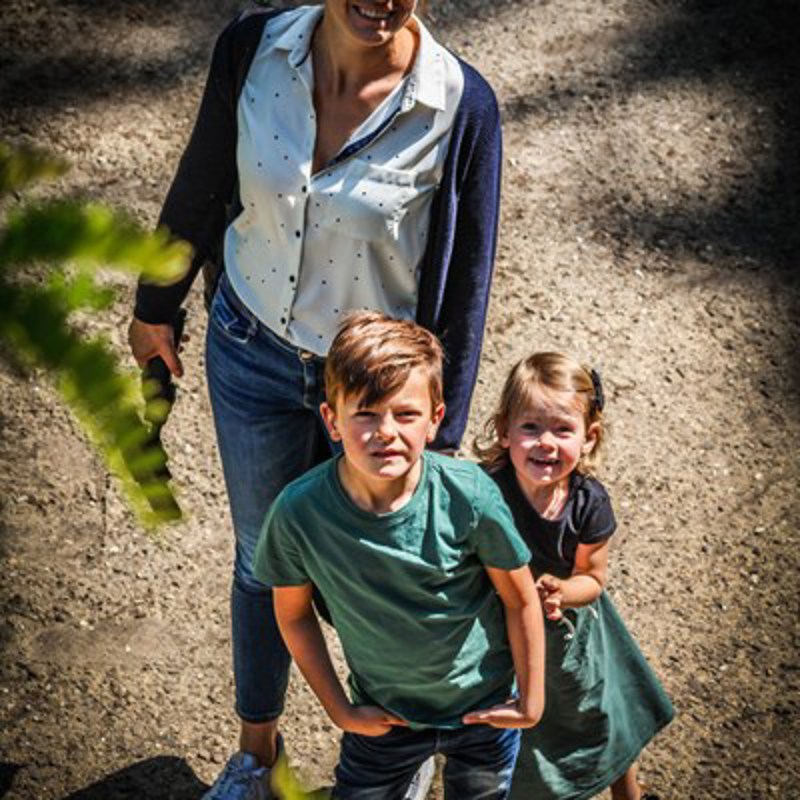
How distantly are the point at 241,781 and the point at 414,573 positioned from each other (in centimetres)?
104

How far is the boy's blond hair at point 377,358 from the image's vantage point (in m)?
2.43

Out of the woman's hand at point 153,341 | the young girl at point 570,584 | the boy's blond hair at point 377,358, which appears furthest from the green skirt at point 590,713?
the woman's hand at point 153,341

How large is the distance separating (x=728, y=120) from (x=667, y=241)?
0.73 metres

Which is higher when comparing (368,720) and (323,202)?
(323,202)

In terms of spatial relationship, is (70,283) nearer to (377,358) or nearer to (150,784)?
(377,358)

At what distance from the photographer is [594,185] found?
513 cm

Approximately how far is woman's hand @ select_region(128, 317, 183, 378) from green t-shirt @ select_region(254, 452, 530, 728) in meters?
0.61

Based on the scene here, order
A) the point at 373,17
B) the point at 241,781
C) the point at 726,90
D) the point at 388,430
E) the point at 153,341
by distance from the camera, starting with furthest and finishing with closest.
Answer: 1. the point at 726,90
2. the point at 241,781
3. the point at 153,341
4. the point at 373,17
5. the point at 388,430

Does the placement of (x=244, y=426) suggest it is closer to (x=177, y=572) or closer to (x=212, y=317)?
(x=212, y=317)

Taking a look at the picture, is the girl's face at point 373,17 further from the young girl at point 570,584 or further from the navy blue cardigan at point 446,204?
the young girl at point 570,584

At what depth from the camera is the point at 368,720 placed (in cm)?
264

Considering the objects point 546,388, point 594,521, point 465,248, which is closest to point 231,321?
point 465,248

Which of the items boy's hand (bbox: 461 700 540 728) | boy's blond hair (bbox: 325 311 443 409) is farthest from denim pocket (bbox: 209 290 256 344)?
boy's hand (bbox: 461 700 540 728)

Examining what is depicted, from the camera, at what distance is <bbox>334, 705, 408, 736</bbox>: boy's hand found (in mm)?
2641
